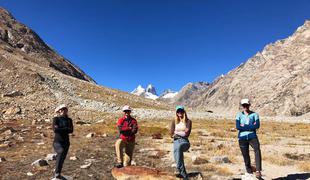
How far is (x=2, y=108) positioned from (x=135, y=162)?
3970 centimetres

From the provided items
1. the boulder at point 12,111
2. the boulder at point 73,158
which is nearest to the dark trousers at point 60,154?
the boulder at point 73,158

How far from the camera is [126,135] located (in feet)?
51.6

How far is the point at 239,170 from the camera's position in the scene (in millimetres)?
16375

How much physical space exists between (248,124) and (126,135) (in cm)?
532

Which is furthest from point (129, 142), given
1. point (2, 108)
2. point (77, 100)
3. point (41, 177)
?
point (77, 100)

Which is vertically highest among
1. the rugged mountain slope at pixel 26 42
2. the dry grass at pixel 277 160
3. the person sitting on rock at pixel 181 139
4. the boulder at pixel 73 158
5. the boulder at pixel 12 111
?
the rugged mountain slope at pixel 26 42

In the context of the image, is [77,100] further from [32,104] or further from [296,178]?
[296,178]

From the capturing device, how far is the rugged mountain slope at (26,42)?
5581 inches

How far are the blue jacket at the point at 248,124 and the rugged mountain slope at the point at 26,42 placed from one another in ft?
422

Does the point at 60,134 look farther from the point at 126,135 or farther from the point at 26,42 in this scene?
the point at 26,42

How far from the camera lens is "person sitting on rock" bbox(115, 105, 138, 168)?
51.2 feet

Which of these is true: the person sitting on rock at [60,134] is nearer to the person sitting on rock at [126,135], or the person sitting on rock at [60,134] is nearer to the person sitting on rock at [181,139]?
the person sitting on rock at [126,135]

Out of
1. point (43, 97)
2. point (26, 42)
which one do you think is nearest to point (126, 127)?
point (43, 97)

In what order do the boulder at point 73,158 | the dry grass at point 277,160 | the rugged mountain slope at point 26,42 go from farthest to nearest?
the rugged mountain slope at point 26,42
the boulder at point 73,158
the dry grass at point 277,160
